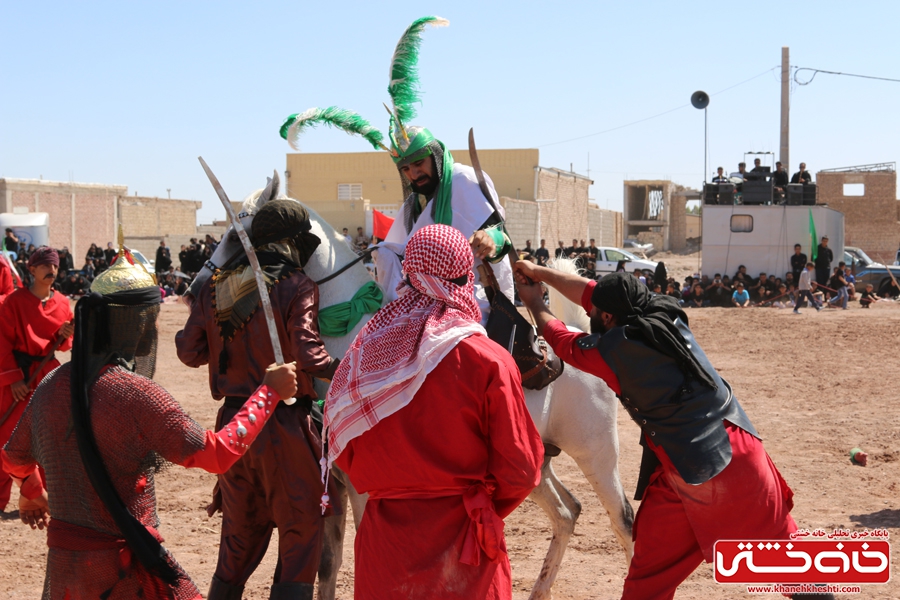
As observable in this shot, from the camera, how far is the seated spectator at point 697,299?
2123 centimetres

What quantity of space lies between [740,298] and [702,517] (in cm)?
1876

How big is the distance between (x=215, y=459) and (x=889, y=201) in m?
45.0

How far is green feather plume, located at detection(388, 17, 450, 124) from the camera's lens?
4.46 m

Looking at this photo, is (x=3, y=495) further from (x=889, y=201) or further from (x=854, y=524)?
(x=889, y=201)

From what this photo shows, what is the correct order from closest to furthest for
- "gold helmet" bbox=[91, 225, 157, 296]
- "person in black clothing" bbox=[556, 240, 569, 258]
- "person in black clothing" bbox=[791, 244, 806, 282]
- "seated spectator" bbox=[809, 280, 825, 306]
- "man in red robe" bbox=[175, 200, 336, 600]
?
"gold helmet" bbox=[91, 225, 157, 296]
"man in red robe" bbox=[175, 200, 336, 600]
"person in black clothing" bbox=[556, 240, 569, 258]
"seated spectator" bbox=[809, 280, 825, 306]
"person in black clothing" bbox=[791, 244, 806, 282]

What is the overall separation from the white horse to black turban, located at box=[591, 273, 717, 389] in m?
1.30

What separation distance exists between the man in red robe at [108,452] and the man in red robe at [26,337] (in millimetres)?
3421

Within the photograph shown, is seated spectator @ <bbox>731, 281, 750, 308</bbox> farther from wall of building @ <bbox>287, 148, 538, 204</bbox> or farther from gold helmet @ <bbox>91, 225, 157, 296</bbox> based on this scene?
wall of building @ <bbox>287, 148, 538, 204</bbox>

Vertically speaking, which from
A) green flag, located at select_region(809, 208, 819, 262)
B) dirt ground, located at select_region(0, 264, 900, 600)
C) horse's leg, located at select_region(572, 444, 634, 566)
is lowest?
dirt ground, located at select_region(0, 264, 900, 600)

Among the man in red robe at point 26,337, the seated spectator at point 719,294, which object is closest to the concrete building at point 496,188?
the seated spectator at point 719,294

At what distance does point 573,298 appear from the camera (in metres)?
3.71

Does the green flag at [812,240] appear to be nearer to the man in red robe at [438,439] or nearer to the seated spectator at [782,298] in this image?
the seated spectator at [782,298]

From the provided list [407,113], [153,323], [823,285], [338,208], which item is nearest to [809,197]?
[823,285]

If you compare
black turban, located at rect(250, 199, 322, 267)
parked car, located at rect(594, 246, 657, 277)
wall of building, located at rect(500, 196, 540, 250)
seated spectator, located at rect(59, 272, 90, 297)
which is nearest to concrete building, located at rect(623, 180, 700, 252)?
wall of building, located at rect(500, 196, 540, 250)
